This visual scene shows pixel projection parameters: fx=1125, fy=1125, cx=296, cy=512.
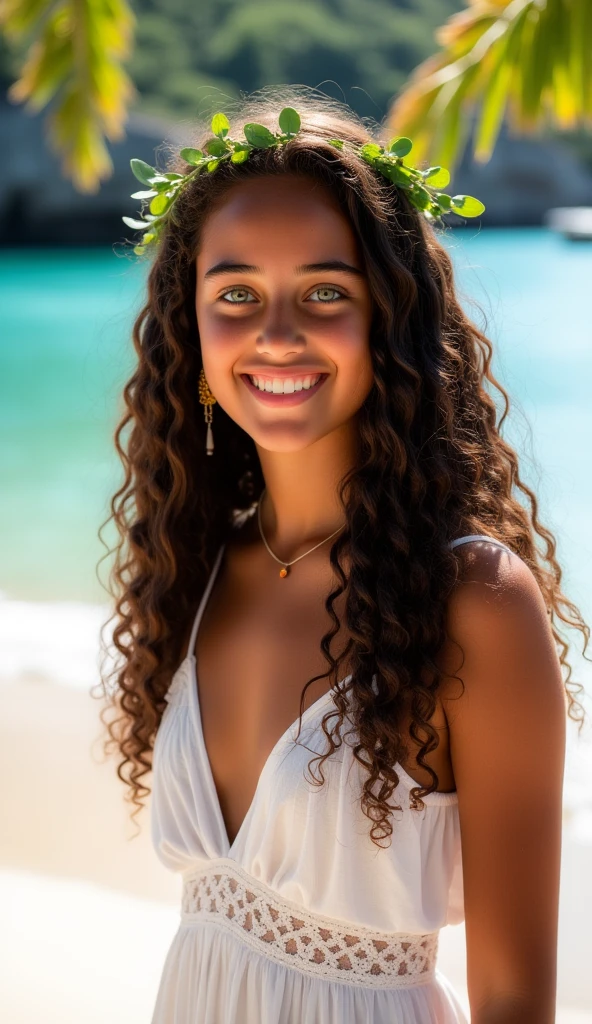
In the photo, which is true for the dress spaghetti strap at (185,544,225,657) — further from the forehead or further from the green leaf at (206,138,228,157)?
the green leaf at (206,138,228,157)

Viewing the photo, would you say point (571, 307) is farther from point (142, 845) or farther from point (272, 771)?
point (272, 771)

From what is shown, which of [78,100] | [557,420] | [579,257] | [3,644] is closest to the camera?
[3,644]

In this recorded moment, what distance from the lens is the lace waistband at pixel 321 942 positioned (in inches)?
76.7

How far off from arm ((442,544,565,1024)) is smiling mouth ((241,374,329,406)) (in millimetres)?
451

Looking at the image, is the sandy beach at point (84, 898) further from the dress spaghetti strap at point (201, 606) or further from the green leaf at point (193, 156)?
the green leaf at point (193, 156)

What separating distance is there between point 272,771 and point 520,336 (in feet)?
57.1

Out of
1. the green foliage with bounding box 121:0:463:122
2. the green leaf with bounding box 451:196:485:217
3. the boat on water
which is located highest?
the green foliage with bounding box 121:0:463:122

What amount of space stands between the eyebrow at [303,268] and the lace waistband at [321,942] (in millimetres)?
1068

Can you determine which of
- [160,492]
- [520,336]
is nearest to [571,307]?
[520,336]

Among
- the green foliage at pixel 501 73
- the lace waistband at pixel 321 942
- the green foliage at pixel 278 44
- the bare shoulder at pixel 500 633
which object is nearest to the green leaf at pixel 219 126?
the bare shoulder at pixel 500 633

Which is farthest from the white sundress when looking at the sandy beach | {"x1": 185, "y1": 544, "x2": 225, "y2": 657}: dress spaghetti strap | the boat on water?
the boat on water

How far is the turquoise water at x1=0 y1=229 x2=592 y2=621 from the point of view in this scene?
7773 mm

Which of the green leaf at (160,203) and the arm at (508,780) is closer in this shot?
the arm at (508,780)

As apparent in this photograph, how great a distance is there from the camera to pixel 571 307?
21875 mm
